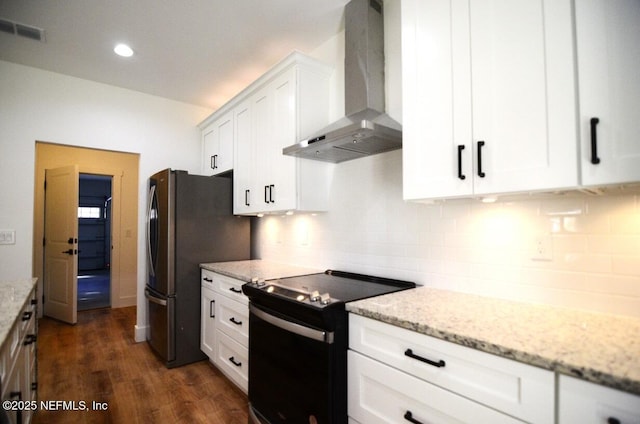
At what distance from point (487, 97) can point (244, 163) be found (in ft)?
7.04

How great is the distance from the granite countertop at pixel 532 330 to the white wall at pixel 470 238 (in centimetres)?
10

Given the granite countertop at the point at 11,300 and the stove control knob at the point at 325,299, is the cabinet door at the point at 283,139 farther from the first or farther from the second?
the granite countertop at the point at 11,300

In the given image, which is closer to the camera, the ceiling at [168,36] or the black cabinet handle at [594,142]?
the black cabinet handle at [594,142]

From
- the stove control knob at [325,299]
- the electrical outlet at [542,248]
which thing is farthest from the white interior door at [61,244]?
the electrical outlet at [542,248]

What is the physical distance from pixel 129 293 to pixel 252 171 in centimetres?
365

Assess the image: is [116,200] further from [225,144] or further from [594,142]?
[594,142]

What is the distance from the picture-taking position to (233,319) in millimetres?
2338

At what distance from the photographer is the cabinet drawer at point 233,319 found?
7.20ft

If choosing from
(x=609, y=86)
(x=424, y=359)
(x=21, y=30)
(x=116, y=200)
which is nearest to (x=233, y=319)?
(x=424, y=359)

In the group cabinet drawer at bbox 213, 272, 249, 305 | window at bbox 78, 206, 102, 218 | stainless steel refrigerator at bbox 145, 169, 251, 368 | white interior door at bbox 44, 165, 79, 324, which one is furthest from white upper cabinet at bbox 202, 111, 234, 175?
window at bbox 78, 206, 102, 218

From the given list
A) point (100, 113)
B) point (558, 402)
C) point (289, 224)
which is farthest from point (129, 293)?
point (558, 402)

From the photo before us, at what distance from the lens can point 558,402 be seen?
32.9 inches

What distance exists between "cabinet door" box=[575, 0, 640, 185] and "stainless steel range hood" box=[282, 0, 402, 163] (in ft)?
2.99

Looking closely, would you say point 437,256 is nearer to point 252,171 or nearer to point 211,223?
point 252,171
